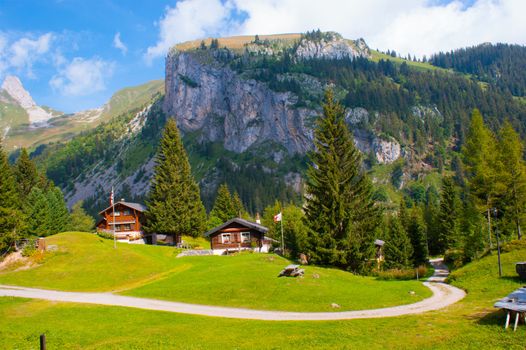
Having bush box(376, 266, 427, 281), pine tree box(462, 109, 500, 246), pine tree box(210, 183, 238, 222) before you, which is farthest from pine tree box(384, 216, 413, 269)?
pine tree box(210, 183, 238, 222)

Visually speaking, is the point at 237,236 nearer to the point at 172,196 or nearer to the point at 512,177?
the point at 172,196

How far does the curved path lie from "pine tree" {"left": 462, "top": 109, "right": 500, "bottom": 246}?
78.0 feet

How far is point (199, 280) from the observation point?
38.5m

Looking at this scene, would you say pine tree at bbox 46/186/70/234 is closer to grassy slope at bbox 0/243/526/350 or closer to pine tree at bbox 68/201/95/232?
pine tree at bbox 68/201/95/232

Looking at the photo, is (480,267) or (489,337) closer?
(489,337)

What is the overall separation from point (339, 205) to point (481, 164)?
80.7 ft

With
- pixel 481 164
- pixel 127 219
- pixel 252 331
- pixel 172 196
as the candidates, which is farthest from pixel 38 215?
pixel 481 164

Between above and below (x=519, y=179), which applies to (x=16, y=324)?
below

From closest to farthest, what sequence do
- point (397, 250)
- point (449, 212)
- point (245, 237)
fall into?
point (245, 237)
point (397, 250)
point (449, 212)

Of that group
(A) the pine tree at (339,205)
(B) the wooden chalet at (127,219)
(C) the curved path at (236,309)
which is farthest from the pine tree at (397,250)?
(B) the wooden chalet at (127,219)

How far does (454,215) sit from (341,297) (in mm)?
69472

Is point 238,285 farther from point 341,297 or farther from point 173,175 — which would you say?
point 173,175

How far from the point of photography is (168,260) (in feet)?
176

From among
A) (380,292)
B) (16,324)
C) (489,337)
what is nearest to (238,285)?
(380,292)
